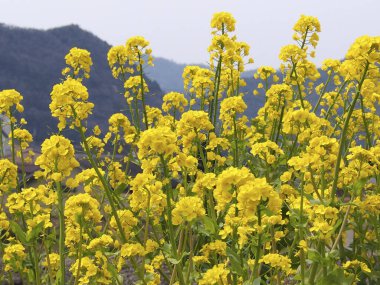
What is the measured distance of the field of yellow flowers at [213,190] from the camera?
3457 mm

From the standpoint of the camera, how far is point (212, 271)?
3.41 meters

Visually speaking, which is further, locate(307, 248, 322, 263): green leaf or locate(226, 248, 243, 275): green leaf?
locate(307, 248, 322, 263): green leaf

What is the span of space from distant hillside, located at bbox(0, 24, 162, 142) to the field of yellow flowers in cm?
6827

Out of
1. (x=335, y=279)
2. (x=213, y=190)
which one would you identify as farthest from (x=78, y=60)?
(x=335, y=279)

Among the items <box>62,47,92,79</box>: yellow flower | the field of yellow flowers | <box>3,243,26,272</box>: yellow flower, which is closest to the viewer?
the field of yellow flowers

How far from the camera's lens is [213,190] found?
4.05 m

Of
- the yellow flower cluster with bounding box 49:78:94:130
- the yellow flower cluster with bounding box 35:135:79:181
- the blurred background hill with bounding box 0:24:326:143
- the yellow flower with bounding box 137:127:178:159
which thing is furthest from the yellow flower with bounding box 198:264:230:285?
the blurred background hill with bounding box 0:24:326:143

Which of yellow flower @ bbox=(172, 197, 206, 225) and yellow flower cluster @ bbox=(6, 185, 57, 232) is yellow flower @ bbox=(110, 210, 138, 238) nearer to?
yellow flower cluster @ bbox=(6, 185, 57, 232)

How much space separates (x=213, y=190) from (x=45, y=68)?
3645 inches

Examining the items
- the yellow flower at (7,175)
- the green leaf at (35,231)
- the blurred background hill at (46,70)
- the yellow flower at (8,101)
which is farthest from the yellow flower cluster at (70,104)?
the blurred background hill at (46,70)

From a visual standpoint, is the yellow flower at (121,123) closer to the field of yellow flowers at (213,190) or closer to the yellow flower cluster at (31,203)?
the field of yellow flowers at (213,190)

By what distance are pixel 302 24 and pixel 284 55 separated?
39cm

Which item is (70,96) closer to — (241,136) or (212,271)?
(212,271)

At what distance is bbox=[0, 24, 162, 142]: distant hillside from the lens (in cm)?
8144
